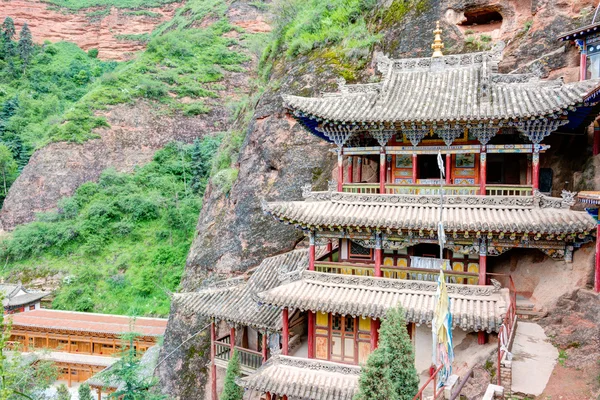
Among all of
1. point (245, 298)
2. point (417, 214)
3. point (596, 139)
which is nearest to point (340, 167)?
point (417, 214)

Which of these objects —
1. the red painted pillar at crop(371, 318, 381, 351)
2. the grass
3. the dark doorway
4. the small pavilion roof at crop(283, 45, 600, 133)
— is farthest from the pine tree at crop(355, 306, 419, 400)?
the grass

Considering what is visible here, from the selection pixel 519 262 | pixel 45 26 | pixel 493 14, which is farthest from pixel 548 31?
pixel 45 26

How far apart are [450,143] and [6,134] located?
2309 inches

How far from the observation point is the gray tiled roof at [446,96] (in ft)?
41.3

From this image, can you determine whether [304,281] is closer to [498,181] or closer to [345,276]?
[345,276]

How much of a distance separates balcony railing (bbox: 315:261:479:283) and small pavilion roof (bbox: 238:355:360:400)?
117 inches

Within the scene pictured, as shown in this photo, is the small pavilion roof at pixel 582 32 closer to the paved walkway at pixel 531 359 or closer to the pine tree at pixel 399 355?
the paved walkway at pixel 531 359

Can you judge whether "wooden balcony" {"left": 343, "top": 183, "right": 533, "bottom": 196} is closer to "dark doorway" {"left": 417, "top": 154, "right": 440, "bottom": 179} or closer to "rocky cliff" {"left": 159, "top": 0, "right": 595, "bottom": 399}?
"dark doorway" {"left": 417, "top": 154, "right": 440, "bottom": 179}

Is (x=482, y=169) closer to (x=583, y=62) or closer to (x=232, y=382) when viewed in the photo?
(x=583, y=62)

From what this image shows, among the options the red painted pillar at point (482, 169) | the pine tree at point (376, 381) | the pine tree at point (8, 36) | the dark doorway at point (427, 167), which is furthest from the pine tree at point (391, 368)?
the pine tree at point (8, 36)

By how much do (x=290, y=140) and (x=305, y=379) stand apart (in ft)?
40.6

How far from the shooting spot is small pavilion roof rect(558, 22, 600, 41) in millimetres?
14857

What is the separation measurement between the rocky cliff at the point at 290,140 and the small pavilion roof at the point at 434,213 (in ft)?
21.5

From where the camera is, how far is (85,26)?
8212cm
